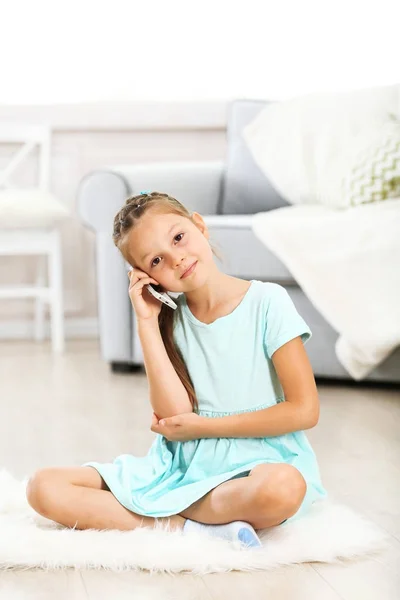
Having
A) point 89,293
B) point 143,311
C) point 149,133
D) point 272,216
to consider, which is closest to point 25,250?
point 89,293

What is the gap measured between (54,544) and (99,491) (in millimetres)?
120

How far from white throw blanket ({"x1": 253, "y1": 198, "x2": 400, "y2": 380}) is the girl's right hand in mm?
1021

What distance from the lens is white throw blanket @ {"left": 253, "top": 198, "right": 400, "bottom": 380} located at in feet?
7.84

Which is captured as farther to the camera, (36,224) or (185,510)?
(36,224)

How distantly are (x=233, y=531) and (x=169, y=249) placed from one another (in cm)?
40

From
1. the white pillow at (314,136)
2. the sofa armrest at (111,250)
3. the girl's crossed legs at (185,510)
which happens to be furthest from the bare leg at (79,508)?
the white pillow at (314,136)

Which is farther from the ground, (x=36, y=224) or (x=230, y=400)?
(x=230, y=400)

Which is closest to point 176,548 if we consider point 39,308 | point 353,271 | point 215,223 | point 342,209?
point 353,271

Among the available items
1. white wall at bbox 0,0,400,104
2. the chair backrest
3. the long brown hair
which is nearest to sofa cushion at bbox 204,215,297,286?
the long brown hair

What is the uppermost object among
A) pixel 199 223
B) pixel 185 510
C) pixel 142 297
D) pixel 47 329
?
pixel 199 223

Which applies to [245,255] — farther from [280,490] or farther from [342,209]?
[280,490]

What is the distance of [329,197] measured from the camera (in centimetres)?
279

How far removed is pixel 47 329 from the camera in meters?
3.72

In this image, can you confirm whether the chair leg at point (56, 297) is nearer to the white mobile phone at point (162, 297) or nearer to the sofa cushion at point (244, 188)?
the sofa cushion at point (244, 188)
